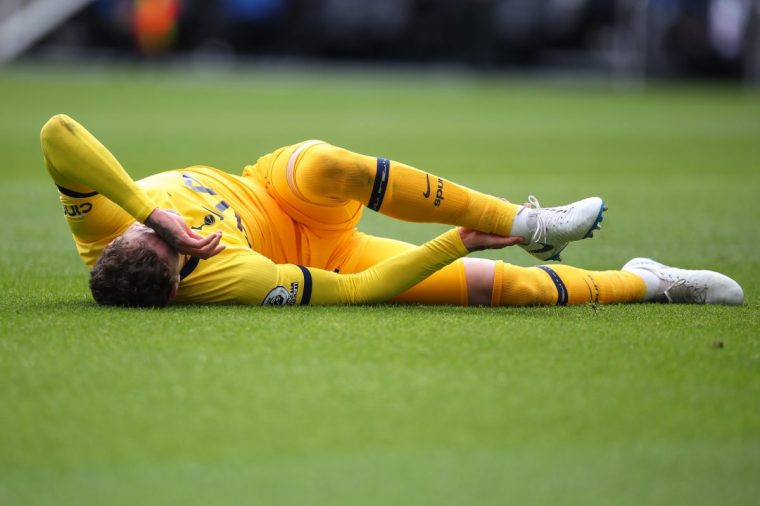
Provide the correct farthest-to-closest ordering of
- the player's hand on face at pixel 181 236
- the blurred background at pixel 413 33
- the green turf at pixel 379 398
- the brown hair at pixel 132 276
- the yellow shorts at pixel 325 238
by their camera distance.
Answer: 1. the blurred background at pixel 413 33
2. the yellow shorts at pixel 325 238
3. the brown hair at pixel 132 276
4. the player's hand on face at pixel 181 236
5. the green turf at pixel 379 398

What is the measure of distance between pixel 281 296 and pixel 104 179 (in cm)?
86

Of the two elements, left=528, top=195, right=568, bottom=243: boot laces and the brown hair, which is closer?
the brown hair

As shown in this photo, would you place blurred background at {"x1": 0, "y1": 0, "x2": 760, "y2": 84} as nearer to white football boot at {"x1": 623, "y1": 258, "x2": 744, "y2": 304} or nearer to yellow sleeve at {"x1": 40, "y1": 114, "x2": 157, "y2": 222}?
white football boot at {"x1": 623, "y1": 258, "x2": 744, "y2": 304}

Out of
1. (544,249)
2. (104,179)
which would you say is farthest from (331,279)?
(104,179)

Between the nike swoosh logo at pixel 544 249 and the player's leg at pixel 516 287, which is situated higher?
the nike swoosh logo at pixel 544 249

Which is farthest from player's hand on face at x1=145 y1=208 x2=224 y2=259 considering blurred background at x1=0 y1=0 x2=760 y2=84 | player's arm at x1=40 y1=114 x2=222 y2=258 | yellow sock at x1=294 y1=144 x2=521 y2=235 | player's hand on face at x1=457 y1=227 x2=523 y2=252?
blurred background at x1=0 y1=0 x2=760 y2=84

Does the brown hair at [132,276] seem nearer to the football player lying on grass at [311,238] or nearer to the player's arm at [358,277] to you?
the football player lying on grass at [311,238]

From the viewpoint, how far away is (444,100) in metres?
21.1

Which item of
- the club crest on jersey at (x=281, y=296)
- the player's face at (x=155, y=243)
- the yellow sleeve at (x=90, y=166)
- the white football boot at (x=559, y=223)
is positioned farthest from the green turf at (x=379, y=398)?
the yellow sleeve at (x=90, y=166)

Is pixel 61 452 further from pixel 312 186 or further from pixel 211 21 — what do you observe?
pixel 211 21

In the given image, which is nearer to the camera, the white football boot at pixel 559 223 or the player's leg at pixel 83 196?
the player's leg at pixel 83 196

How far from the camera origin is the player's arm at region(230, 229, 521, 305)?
14.8 ft

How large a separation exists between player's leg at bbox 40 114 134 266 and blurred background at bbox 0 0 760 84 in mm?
21540

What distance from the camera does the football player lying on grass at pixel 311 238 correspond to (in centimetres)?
438
